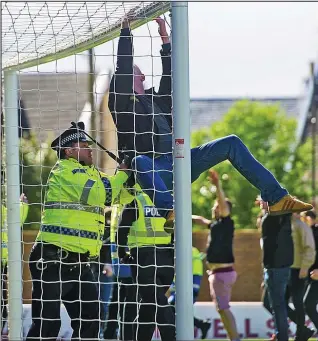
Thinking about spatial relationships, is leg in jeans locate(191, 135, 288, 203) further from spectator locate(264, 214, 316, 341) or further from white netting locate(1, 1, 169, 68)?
spectator locate(264, 214, 316, 341)

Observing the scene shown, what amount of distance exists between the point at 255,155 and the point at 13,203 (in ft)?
87.0

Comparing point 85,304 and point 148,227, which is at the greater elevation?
point 148,227

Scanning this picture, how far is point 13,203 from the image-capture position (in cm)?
824

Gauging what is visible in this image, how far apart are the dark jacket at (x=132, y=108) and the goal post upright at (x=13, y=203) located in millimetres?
928

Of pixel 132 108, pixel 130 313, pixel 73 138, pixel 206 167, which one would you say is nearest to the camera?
pixel 206 167

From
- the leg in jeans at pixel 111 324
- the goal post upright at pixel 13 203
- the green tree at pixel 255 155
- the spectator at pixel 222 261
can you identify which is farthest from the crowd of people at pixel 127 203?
the green tree at pixel 255 155

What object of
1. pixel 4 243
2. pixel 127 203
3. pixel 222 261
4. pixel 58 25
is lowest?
pixel 222 261

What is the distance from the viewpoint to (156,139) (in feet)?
25.6

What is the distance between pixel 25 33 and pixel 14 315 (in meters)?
2.20

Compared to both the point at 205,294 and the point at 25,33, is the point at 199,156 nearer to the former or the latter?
the point at 25,33

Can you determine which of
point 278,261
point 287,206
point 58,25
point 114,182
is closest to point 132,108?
point 114,182

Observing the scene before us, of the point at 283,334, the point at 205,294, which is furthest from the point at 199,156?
the point at 205,294

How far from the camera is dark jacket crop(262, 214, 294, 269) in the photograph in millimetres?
10656

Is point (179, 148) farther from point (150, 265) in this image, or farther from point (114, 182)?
point (150, 265)
